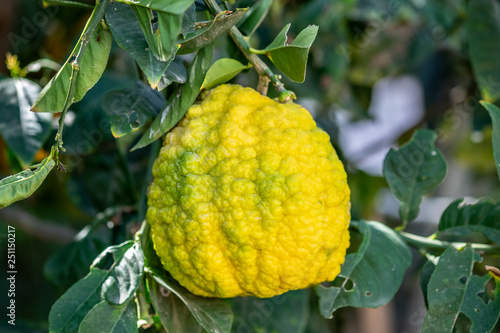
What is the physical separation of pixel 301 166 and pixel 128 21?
10.0 inches

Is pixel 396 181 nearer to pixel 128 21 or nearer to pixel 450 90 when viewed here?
pixel 128 21

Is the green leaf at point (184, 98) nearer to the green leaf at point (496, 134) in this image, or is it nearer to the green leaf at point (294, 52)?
the green leaf at point (294, 52)

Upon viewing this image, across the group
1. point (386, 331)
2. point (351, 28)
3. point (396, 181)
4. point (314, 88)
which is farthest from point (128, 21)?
point (386, 331)

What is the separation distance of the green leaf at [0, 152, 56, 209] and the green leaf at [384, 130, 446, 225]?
1.77 ft

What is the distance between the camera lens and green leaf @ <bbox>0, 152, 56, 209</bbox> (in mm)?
482

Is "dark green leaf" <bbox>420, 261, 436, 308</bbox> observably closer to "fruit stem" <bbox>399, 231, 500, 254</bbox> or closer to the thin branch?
"fruit stem" <bbox>399, 231, 500, 254</bbox>

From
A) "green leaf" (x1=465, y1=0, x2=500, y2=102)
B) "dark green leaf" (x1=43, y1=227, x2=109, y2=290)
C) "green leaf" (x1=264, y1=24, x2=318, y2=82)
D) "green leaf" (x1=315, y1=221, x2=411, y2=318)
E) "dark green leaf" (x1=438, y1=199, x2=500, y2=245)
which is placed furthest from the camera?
"green leaf" (x1=465, y1=0, x2=500, y2=102)

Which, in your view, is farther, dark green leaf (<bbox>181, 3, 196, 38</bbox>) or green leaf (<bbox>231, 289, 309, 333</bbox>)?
green leaf (<bbox>231, 289, 309, 333</bbox>)

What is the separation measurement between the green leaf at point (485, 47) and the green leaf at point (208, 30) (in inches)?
29.5

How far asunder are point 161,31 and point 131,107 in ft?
0.69

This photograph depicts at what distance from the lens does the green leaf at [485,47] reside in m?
1.10

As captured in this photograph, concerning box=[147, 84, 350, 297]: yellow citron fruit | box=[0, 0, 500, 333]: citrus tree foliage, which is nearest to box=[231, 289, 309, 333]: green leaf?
box=[0, 0, 500, 333]: citrus tree foliage

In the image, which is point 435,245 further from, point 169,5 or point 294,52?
point 169,5

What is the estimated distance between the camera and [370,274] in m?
0.68
